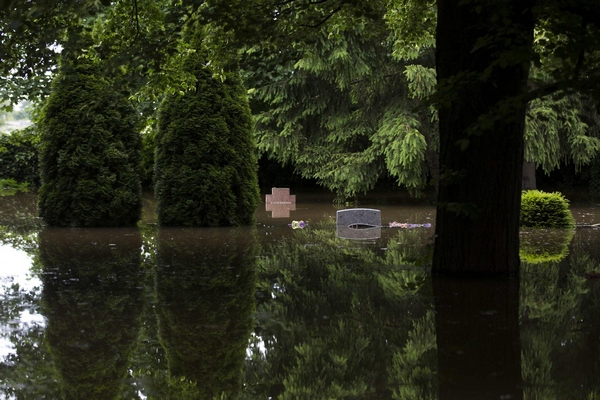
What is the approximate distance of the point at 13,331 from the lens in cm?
646

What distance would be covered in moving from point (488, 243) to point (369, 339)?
9.34 feet

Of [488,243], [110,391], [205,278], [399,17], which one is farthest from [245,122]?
[110,391]

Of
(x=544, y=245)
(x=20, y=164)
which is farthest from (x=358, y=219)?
(x=20, y=164)

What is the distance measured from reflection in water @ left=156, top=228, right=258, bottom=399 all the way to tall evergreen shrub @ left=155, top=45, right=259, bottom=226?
2395mm

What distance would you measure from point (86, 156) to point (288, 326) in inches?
389

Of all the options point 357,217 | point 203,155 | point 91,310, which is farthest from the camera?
point 357,217

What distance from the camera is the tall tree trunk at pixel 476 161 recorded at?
8.15 meters

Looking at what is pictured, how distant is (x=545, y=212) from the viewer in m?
15.9

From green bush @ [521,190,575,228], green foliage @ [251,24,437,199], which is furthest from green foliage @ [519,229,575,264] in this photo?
green foliage @ [251,24,437,199]

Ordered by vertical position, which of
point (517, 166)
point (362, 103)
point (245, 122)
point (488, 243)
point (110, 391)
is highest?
point (362, 103)

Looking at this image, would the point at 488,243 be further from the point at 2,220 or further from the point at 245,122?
the point at 2,220

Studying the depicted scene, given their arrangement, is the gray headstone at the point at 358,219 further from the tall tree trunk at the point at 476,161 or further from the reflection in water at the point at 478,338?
the reflection in water at the point at 478,338

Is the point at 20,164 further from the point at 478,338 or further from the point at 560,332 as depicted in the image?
the point at 560,332

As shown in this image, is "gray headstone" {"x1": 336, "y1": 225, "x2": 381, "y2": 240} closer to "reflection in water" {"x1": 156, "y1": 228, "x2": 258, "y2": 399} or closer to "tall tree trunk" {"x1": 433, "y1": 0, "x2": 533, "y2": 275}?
"reflection in water" {"x1": 156, "y1": 228, "x2": 258, "y2": 399}
